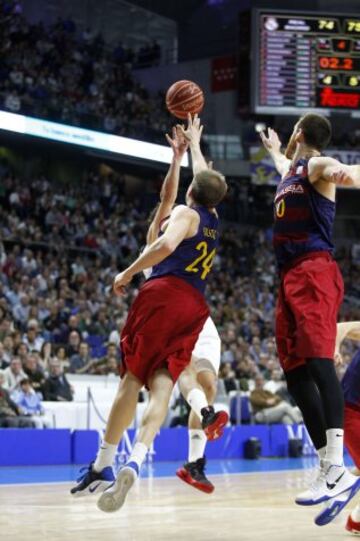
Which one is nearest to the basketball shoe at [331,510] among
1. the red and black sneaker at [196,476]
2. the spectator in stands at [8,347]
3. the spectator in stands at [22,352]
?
the red and black sneaker at [196,476]

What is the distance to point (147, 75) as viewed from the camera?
90.8 feet

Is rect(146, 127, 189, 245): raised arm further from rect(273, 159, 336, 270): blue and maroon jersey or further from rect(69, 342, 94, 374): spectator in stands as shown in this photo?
rect(69, 342, 94, 374): spectator in stands

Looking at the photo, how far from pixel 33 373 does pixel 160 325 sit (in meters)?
8.04

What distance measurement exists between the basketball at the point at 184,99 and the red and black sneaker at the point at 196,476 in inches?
102

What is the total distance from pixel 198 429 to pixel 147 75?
71.7ft

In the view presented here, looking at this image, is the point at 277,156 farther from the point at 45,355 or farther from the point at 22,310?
the point at 22,310

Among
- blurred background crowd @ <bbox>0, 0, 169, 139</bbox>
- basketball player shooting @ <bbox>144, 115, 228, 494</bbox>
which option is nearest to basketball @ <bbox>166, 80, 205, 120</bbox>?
basketball player shooting @ <bbox>144, 115, 228, 494</bbox>

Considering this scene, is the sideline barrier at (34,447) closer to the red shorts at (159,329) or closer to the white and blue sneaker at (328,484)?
the red shorts at (159,329)

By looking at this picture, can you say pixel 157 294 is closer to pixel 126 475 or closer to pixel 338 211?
pixel 126 475

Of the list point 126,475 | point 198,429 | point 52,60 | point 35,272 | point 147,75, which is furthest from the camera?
point 147,75

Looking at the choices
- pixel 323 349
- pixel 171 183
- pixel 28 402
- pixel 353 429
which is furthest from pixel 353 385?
pixel 28 402

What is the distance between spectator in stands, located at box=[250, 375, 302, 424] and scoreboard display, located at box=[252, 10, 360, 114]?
5972mm

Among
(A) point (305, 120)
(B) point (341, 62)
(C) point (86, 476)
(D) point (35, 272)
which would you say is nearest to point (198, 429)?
(C) point (86, 476)

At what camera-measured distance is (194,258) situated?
5.94m
